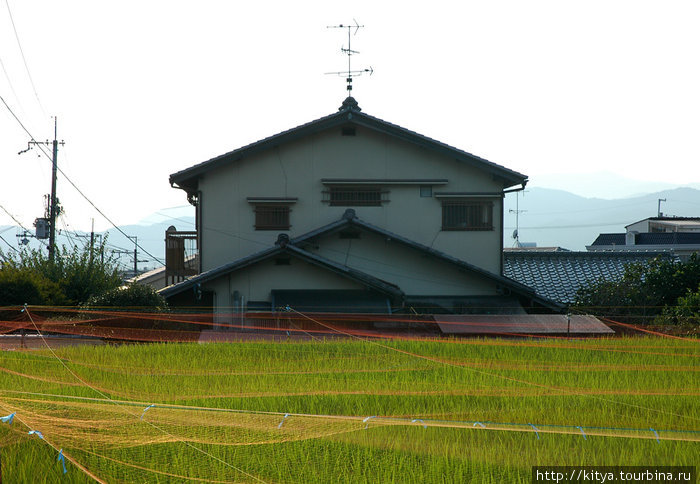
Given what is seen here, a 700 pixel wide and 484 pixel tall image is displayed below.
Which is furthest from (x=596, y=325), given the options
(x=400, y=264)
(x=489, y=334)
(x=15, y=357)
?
(x=15, y=357)

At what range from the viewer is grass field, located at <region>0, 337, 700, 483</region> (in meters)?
5.38

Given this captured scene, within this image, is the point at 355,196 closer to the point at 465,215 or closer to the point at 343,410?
the point at 465,215

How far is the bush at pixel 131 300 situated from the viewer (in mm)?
14203

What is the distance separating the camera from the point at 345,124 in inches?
715

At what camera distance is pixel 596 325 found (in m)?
13.8

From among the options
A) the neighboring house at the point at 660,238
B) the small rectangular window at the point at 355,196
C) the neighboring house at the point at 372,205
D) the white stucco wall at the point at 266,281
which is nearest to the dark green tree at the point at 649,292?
the neighboring house at the point at 372,205

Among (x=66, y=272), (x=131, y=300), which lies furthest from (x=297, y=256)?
(x=66, y=272)

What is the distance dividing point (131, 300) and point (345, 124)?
7.36 metres

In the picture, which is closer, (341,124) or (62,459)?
(62,459)

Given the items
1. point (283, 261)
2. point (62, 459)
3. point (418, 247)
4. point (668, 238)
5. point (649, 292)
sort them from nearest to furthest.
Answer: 1. point (62, 459)
2. point (649, 292)
3. point (283, 261)
4. point (418, 247)
5. point (668, 238)

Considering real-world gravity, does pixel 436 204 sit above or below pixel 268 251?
above

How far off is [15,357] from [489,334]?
8.45 m

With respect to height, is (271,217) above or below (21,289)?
above

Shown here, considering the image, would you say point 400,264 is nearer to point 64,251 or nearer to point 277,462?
point 64,251
